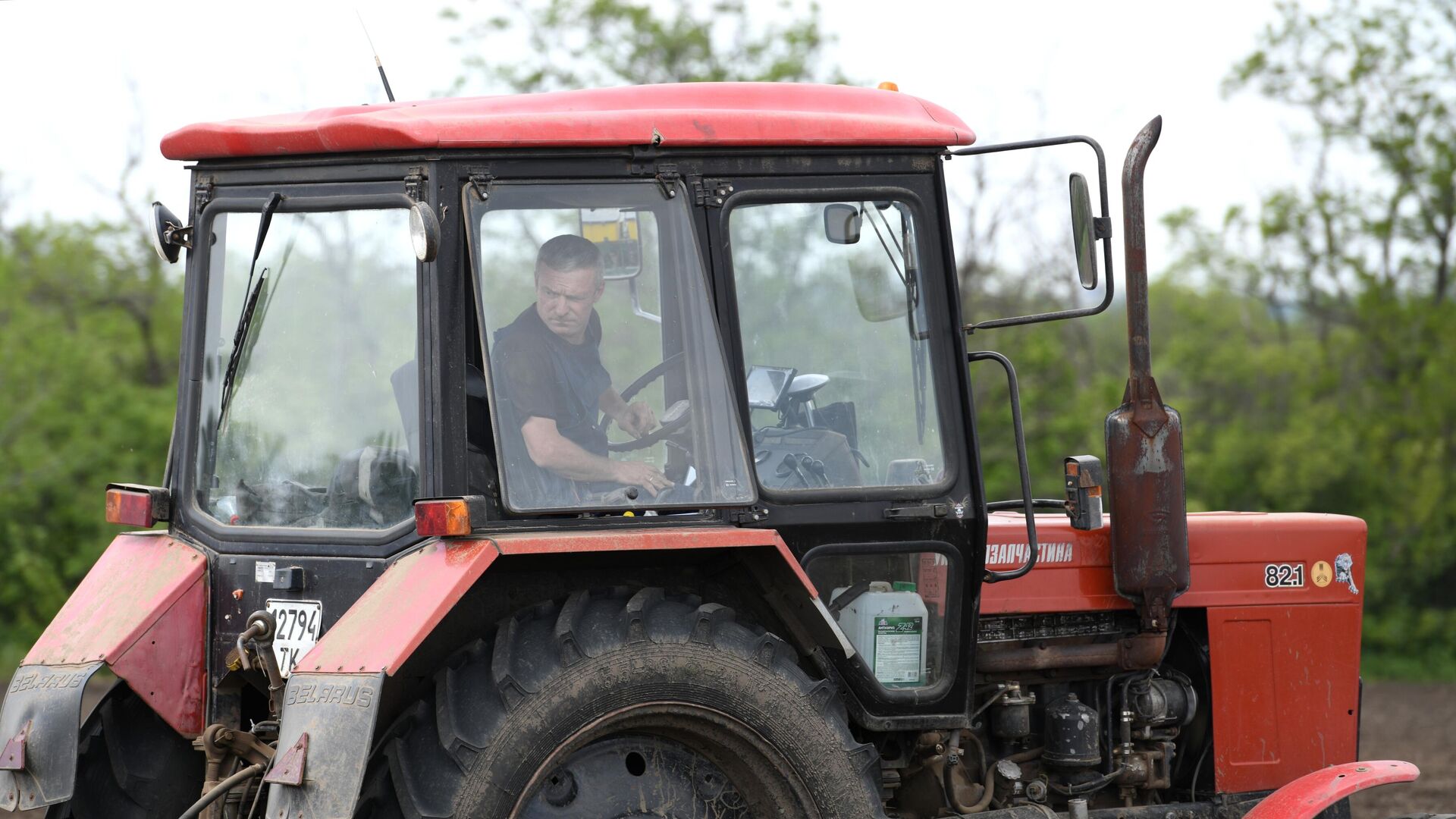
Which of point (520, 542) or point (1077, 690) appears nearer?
point (520, 542)

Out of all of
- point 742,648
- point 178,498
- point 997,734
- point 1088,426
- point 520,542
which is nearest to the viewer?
point 520,542

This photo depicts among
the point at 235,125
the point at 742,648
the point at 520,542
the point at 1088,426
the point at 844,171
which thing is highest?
the point at 235,125

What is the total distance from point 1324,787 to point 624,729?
2.09 metres

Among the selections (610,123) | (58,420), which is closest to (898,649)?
(610,123)

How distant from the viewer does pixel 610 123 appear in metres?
3.64

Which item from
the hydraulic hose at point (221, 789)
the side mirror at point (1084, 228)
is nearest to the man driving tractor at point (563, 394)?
the hydraulic hose at point (221, 789)

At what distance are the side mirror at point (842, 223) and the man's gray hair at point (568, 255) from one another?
0.65m

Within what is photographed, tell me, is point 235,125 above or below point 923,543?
above

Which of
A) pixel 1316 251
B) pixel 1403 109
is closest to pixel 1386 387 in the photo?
pixel 1316 251

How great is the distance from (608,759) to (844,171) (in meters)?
1.61

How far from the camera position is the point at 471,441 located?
3.51 metres

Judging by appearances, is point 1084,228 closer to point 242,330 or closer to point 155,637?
point 242,330

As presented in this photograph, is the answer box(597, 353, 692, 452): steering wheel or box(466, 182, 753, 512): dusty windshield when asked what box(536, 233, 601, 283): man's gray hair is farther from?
box(597, 353, 692, 452): steering wheel

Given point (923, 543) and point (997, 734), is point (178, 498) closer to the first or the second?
point (923, 543)
